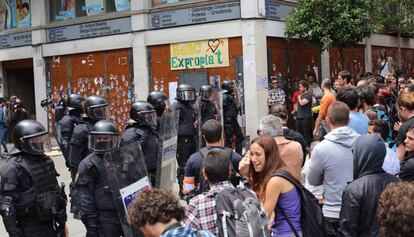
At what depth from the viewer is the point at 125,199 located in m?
4.96

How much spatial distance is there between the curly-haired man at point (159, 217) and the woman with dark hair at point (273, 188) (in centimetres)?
139

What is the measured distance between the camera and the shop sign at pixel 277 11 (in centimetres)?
1702

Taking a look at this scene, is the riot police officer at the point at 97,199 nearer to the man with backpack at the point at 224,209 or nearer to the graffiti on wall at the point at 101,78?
the man with backpack at the point at 224,209

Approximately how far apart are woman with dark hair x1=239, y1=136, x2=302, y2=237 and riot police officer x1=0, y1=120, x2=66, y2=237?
6.92 feet

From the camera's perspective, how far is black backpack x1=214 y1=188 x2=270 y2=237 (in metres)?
3.55

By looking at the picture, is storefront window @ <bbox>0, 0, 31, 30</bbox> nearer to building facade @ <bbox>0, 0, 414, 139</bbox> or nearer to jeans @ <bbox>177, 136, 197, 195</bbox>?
building facade @ <bbox>0, 0, 414, 139</bbox>

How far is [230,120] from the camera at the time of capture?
12.4 metres

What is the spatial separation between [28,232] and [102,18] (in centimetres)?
1581

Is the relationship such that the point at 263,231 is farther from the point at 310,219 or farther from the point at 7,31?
the point at 7,31

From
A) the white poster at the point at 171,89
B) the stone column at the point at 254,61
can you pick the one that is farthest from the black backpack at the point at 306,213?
the white poster at the point at 171,89

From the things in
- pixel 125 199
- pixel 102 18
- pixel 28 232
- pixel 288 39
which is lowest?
pixel 28 232

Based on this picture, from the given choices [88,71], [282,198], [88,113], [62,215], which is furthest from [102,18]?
[282,198]

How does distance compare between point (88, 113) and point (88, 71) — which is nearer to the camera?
point (88, 113)

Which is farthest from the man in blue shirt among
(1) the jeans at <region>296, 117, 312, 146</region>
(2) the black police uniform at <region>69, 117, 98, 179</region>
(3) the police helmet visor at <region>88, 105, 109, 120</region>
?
(1) the jeans at <region>296, 117, 312, 146</region>
